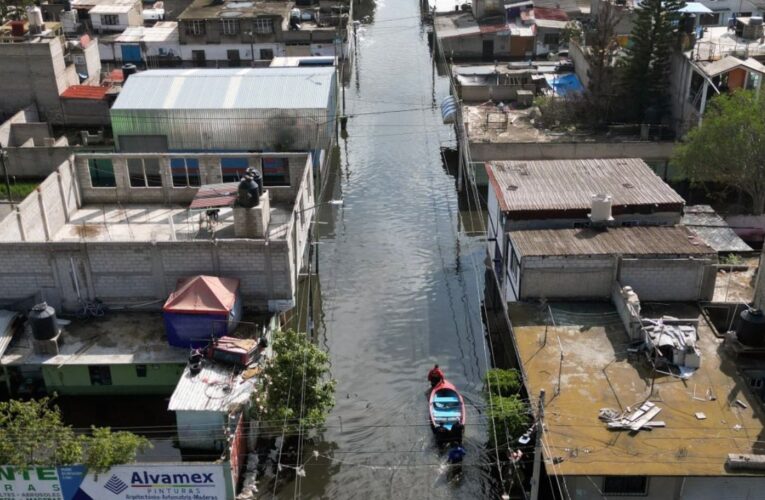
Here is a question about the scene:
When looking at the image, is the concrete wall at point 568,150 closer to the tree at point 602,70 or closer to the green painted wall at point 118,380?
the tree at point 602,70

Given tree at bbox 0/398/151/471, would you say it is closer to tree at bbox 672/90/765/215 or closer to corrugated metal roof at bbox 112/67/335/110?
corrugated metal roof at bbox 112/67/335/110

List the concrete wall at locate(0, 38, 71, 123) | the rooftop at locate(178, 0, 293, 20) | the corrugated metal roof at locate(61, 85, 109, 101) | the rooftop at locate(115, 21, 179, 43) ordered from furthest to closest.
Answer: the rooftop at locate(115, 21, 179, 43)
the rooftop at locate(178, 0, 293, 20)
the corrugated metal roof at locate(61, 85, 109, 101)
the concrete wall at locate(0, 38, 71, 123)

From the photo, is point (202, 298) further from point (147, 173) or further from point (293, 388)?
point (147, 173)

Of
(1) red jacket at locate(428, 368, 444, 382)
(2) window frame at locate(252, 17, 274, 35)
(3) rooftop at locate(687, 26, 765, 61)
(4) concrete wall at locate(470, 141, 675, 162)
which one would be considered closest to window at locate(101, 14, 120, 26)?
(2) window frame at locate(252, 17, 274, 35)

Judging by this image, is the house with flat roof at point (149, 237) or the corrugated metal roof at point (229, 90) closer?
the house with flat roof at point (149, 237)

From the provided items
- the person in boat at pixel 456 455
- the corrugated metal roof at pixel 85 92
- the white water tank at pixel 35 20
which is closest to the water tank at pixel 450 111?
the corrugated metal roof at pixel 85 92

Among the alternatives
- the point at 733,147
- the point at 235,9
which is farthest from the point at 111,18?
the point at 733,147

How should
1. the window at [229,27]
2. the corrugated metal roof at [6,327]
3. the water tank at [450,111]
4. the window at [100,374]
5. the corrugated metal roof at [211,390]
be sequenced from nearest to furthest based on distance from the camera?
1. the corrugated metal roof at [211,390]
2. the window at [100,374]
3. the corrugated metal roof at [6,327]
4. the water tank at [450,111]
5. the window at [229,27]
